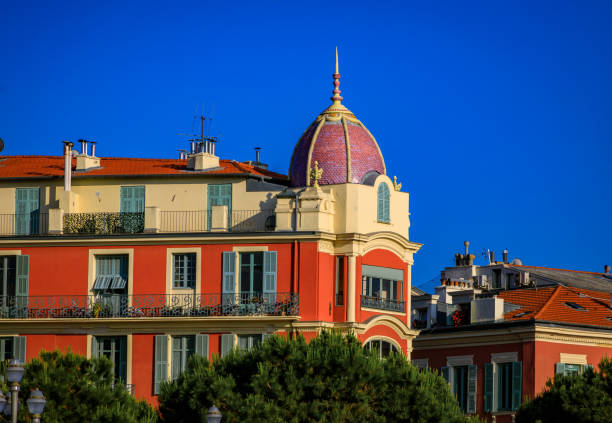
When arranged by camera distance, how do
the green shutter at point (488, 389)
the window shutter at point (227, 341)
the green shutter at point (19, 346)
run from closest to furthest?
the window shutter at point (227, 341) → the green shutter at point (19, 346) → the green shutter at point (488, 389)

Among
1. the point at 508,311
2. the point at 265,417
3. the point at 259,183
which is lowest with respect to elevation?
the point at 265,417

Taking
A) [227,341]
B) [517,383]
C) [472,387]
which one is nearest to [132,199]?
[227,341]

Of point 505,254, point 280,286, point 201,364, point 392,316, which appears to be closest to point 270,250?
point 280,286

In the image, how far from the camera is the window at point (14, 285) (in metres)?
71.8

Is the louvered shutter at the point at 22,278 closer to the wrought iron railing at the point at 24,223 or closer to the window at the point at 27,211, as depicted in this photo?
the wrought iron railing at the point at 24,223

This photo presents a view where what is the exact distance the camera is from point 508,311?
77.6m

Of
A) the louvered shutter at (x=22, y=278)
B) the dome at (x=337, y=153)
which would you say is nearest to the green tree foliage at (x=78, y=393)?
the louvered shutter at (x=22, y=278)

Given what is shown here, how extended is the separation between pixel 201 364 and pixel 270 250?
1048 centimetres

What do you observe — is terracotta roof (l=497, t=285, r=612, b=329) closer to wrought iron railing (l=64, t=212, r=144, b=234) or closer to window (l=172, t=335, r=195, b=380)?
window (l=172, t=335, r=195, b=380)

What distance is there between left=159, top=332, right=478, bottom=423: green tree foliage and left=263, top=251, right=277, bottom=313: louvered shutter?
9.02 meters

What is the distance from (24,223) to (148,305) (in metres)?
7.57

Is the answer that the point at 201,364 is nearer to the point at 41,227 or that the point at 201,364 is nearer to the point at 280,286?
the point at 280,286

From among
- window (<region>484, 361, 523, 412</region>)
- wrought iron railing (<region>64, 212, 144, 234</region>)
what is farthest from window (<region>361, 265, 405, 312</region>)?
wrought iron railing (<region>64, 212, 144, 234</region>)

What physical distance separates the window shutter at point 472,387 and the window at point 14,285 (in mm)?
20734
